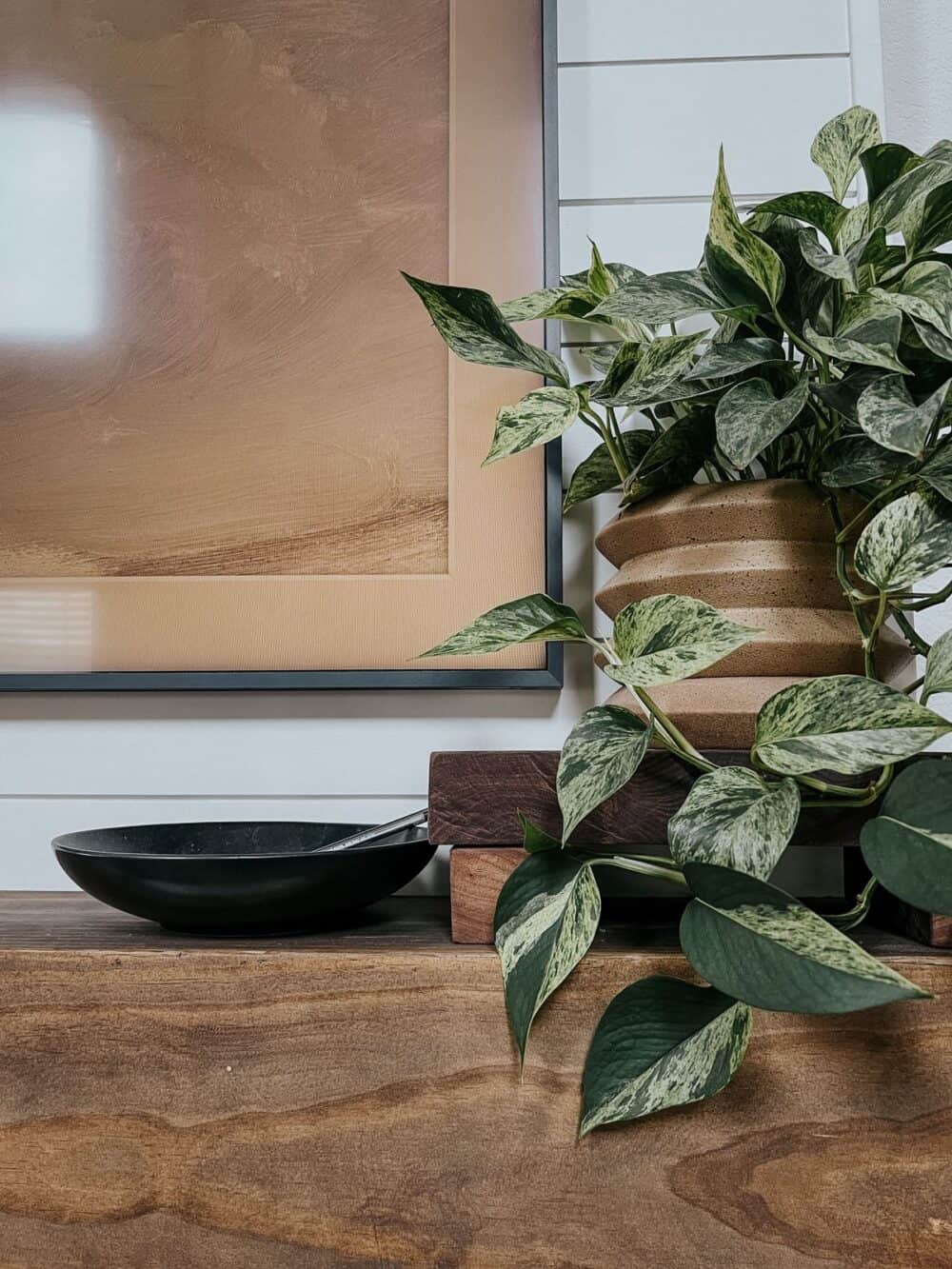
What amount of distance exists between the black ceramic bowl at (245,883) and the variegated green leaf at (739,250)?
449mm

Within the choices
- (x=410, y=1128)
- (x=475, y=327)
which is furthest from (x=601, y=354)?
(x=410, y=1128)

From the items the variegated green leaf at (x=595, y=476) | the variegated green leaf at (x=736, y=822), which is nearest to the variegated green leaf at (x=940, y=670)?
the variegated green leaf at (x=736, y=822)

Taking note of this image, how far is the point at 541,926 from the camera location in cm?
57

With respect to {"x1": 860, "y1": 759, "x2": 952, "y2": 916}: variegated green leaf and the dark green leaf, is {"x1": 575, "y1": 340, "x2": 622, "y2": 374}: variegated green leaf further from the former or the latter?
{"x1": 860, "y1": 759, "x2": 952, "y2": 916}: variegated green leaf

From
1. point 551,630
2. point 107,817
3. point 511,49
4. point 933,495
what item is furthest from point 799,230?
point 107,817

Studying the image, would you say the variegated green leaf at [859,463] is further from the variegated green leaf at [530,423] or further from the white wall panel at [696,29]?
the white wall panel at [696,29]

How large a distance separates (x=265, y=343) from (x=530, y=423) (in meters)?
0.36

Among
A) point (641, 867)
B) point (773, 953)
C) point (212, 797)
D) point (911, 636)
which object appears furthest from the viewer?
point (212, 797)

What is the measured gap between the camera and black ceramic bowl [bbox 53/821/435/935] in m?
0.63

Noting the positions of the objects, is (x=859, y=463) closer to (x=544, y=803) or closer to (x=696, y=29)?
(x=544, y=803)

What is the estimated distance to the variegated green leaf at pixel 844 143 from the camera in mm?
730

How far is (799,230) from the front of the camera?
66cm

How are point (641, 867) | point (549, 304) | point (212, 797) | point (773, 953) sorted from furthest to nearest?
point (212, 797) → point (549, 304) → point (641, 867) → point (773, 953)

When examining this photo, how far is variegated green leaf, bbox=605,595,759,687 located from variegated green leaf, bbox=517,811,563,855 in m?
0.11
